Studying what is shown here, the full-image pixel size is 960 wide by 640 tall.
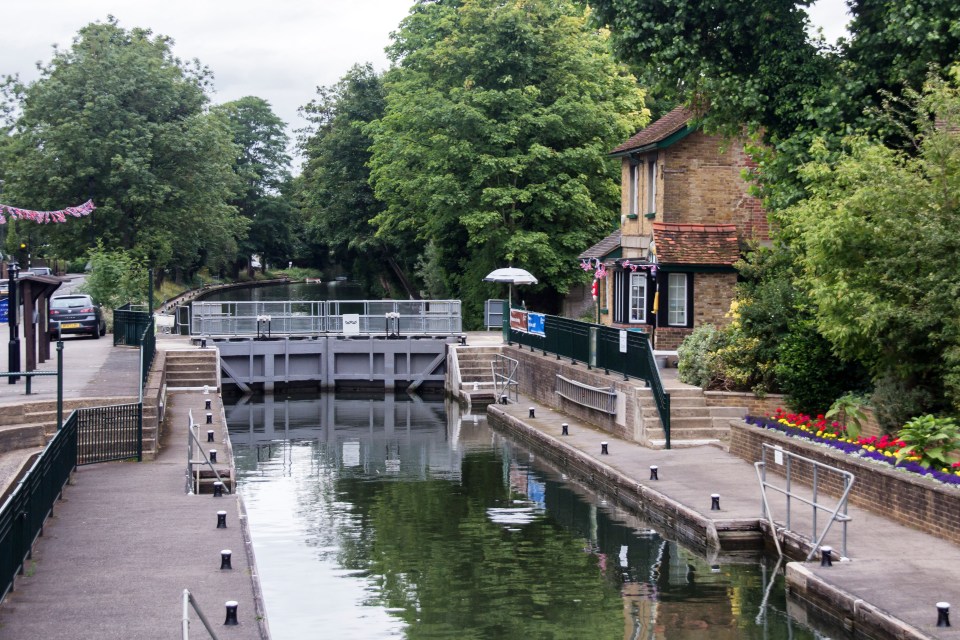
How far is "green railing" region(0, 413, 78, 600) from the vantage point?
12953 mm

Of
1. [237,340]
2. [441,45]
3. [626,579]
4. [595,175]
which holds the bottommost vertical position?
[626,579]

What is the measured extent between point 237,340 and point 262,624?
31.0m

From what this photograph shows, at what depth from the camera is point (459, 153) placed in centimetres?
4728

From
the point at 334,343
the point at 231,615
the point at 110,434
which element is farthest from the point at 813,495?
the point at 334,343

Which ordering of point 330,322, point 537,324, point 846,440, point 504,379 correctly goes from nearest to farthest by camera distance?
point 846,440 → point 537,324 → point 504,379 → point 330,322

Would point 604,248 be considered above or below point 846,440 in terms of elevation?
above

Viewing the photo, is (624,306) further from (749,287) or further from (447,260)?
(447,260)

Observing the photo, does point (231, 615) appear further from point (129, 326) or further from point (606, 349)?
point (129, 326)

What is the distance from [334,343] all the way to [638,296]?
1207 centimetres

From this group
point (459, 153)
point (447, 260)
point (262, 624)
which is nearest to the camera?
point (262, 624)

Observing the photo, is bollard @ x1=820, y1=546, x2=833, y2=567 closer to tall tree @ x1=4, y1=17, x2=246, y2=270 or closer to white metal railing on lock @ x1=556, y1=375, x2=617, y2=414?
white metal railing on lock @ x1=556, y1=375, x2=617, y2=414

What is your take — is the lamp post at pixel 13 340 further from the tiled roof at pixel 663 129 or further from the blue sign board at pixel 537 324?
the tiled roof at pixel 663 129

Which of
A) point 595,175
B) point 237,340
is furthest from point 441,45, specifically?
point 237,340

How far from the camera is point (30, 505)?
49.2 ft
